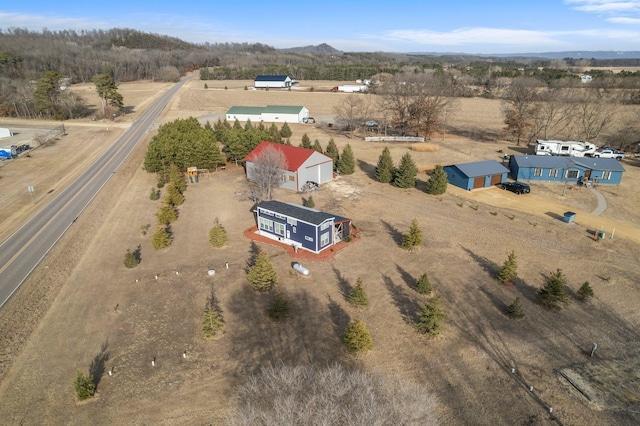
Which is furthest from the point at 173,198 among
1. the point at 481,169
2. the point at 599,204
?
the point at 599,204

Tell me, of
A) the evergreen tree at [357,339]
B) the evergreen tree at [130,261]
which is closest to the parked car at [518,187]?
the evergreen tree at [357,339]

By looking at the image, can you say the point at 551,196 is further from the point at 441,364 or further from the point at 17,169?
the point at 17,169

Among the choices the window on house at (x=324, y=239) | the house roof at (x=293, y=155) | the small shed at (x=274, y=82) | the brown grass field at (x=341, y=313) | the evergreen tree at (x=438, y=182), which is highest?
the small shed at (x=274, y=82)

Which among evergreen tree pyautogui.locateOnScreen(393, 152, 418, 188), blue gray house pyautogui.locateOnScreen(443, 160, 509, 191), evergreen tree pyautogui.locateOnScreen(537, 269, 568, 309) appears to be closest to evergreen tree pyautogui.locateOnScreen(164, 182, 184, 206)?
evergreen tree pyautogui.locateOnScreen(393, 152, 418, 188)

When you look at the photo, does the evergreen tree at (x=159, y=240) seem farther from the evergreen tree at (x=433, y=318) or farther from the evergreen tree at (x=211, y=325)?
the evergreen tree at (x=433, y=318)

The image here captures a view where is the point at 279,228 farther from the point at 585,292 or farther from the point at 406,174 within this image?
the point at 585,292
